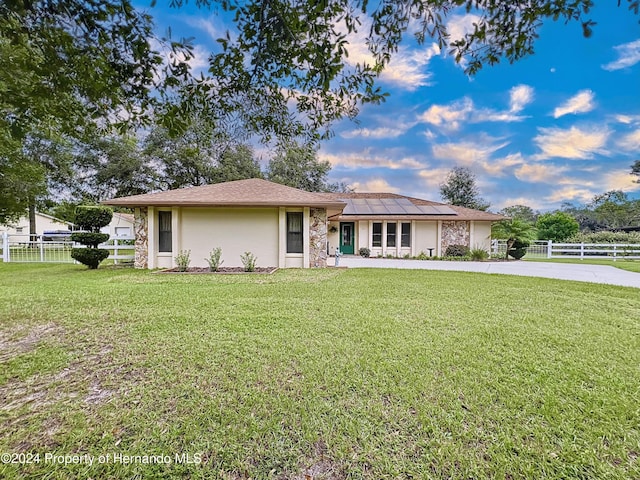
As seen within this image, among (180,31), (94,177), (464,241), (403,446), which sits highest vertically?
(94,177)

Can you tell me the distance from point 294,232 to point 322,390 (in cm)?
938

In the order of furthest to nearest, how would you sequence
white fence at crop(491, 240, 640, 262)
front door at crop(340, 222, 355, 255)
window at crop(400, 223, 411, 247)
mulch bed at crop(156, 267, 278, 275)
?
front door at crop(340, 222, 355, 255), window at crop(400, 223, 411, 247), white fence at crop(491, 240, 640, 262), mulch bed at crop(156, 267, 278, 275)

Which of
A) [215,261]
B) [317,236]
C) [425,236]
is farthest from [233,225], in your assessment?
[425,236]

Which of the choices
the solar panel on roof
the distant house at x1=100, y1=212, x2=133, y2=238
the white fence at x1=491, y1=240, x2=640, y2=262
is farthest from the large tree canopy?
the distant house at x1=100, y1=212, x2=133, y2=238

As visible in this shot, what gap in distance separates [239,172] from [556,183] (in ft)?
84.2

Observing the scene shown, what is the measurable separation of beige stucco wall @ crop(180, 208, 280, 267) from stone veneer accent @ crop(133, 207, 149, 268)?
4.43ft

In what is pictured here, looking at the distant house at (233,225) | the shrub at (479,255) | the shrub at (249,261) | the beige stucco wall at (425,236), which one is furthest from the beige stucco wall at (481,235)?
the shrub at (249,261)

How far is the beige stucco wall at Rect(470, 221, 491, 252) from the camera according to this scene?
59.5ft

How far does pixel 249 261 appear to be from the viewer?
10.7 m

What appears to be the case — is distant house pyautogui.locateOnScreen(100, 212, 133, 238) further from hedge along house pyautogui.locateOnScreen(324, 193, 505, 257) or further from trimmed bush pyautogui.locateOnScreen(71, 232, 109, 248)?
hedge along house pyautogui.locateOnScreen(324, 193, 505, 257)

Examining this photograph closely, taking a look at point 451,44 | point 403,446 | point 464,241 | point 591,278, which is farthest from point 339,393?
point 464,241

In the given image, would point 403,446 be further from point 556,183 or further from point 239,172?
point 556,183

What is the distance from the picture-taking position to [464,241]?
Answer: 18.1 m

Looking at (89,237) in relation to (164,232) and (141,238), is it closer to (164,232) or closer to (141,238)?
(141,238)
